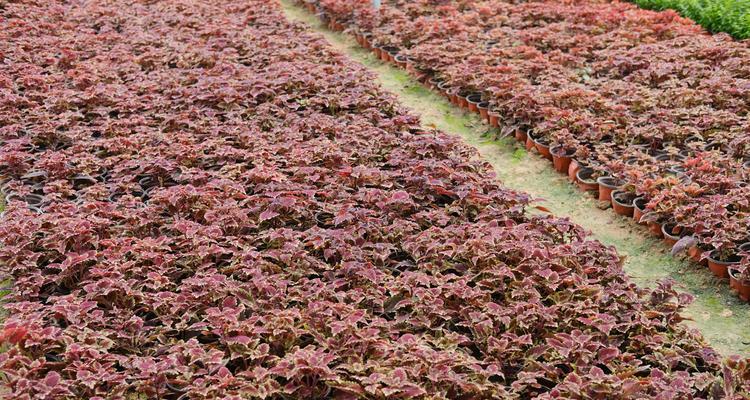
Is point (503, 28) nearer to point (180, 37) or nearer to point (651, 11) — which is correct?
point (651, 11)

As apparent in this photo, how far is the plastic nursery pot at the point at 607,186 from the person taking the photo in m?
5.70

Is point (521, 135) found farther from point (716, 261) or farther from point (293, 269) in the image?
point (293, 269)

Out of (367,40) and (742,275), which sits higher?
(742,275)

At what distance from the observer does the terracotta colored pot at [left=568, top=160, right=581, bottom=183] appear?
19.9 feet

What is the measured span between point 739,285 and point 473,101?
11.4ft

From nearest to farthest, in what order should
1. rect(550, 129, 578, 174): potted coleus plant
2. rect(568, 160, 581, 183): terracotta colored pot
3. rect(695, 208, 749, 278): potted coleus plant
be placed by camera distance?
1. rect(695, 208, 749, 278): potted coleus plant
2. rect(568, 160, 581, 183): terracotta colored pot
3. rect(550, 129, 578, 174): potted coleus plant

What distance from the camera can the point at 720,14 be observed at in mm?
9000

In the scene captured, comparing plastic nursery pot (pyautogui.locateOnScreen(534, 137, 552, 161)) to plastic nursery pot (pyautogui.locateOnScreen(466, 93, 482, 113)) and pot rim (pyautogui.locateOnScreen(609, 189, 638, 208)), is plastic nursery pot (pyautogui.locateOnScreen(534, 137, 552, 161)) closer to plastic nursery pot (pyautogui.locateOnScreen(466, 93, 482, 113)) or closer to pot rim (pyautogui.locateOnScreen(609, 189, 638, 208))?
pot rim (pyautogui.locateOnScreen(609, 189, 638, 208))

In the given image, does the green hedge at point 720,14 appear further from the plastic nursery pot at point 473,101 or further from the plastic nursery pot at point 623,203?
the plastic nursery pot at point 623,203

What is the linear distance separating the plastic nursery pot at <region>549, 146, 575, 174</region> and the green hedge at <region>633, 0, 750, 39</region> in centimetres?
368

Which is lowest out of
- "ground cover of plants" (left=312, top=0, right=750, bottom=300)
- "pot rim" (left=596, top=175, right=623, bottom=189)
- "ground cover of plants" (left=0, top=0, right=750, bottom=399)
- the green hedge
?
"ground cover of plants" (left=0, top=0, right=750, bottom=399)

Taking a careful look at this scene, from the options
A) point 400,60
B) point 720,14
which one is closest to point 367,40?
point 400,60

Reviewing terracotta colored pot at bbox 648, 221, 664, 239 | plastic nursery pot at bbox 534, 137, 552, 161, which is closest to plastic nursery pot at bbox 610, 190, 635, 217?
terracotta colored pot at bbox 648, 221, 664, 239

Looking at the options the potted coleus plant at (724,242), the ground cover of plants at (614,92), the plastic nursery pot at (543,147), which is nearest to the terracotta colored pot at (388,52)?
the ground cover of plants at (614,92)
